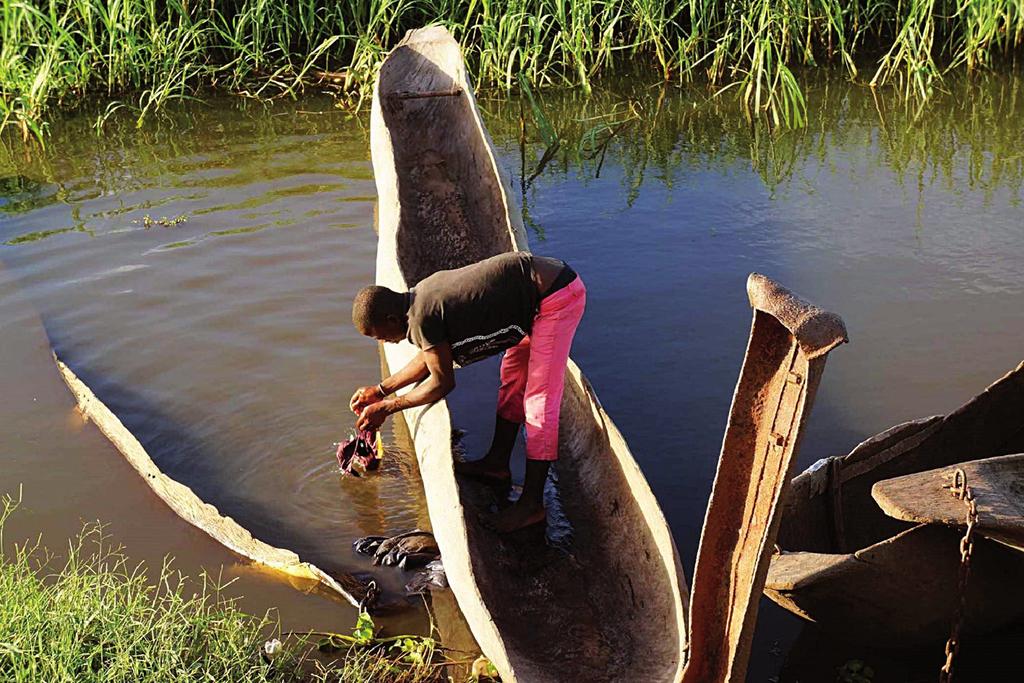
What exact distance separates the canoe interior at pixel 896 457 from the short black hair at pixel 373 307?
1557 mm

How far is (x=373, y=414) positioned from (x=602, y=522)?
923mm

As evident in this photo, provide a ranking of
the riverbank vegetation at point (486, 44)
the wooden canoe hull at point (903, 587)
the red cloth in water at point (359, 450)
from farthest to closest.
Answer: the riverbank vegetation at point (486, 44), the red cloth in water at point (359, 450), the wooden canoe hull at point (903, 587)

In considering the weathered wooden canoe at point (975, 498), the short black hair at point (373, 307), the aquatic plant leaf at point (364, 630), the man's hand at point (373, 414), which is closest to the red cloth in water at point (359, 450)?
the man's hand at point (373, 414)

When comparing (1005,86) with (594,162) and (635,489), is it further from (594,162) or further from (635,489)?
(635,489)

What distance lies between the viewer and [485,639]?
10.4 feet

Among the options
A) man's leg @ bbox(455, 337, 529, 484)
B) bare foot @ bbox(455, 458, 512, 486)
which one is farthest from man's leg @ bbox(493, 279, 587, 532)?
bare foot @ bbox(455, 458, 512, 486)

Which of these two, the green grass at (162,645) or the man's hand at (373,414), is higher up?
the man's hand at (373,414)

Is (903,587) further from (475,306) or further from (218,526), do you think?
(218,526)

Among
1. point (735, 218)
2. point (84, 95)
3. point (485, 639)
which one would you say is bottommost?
point (485, 639)

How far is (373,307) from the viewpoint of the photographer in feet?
11.8

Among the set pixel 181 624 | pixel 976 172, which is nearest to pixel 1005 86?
pixel 976 172

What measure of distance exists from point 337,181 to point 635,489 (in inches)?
195

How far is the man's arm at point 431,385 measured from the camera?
3.73 m

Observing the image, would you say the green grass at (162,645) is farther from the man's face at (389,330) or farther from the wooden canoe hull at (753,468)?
the wooden canoe hull at (753,468)
